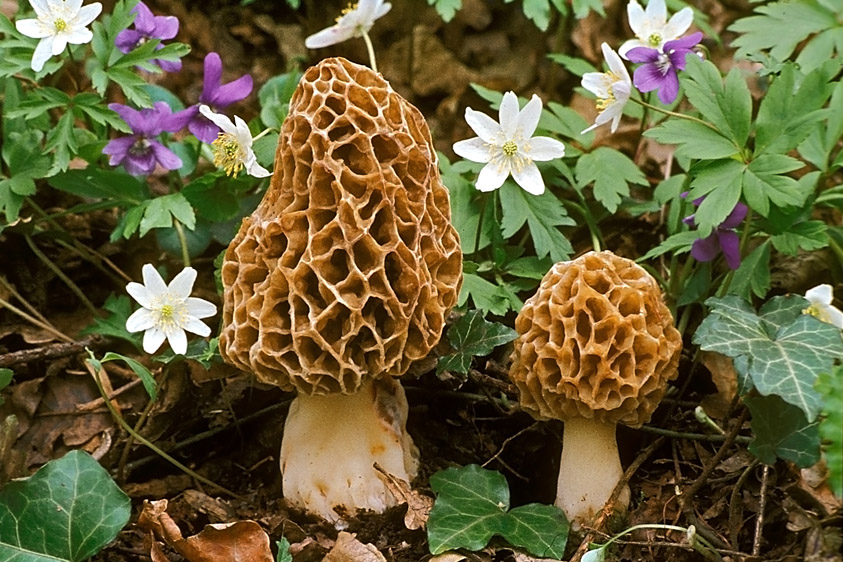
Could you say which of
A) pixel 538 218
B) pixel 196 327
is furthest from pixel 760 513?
pixel 196 327

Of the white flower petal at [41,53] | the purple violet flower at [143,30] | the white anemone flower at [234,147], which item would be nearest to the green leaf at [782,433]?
the white anemone flower at [234,147]

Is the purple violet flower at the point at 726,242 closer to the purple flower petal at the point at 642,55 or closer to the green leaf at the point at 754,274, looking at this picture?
the green leaf at the point at 754,274

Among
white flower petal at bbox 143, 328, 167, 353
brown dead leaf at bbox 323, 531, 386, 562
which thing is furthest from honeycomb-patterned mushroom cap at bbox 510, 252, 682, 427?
white flower petal at bbox 143, 328, 167, 353

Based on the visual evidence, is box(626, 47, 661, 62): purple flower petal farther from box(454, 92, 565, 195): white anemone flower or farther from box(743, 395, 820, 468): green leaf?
box(743, 395, 820, 468): green leaf

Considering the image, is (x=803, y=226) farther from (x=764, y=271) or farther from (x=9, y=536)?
(x=9, y=536)

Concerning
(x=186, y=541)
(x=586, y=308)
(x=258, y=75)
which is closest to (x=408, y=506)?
(x=186, y=541)

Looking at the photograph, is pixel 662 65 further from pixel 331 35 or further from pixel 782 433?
pixel 782 433

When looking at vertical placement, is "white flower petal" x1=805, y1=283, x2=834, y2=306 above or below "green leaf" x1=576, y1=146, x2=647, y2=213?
above
